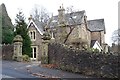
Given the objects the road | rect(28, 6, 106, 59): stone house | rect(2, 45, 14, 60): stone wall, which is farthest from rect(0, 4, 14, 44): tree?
the road

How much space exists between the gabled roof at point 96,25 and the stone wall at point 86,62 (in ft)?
83.0

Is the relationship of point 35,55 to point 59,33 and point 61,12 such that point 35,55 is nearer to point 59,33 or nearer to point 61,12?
point 59,33

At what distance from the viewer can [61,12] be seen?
3412 centimetres

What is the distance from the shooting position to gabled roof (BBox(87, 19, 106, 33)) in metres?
44.6

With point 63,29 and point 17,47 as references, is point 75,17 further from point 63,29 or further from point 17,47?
point 17,47

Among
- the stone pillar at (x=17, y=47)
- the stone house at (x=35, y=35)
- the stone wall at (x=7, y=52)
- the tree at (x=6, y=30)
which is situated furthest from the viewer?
the stone house at (x=35, y=35)

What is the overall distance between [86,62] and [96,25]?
96.7 ft

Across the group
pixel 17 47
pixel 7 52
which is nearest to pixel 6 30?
pixel 7 52

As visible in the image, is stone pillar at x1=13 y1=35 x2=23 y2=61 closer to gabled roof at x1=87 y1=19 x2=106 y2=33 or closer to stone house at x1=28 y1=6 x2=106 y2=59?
stone house at x1=28 y1=6 x2=106 y2=59

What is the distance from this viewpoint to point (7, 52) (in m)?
26.0

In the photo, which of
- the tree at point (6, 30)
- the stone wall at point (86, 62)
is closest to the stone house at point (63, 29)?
the tree at point (6, 30)

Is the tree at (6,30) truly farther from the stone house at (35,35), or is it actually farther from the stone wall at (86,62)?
the stone wall at (86,62)

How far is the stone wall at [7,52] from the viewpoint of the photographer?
83.9ft

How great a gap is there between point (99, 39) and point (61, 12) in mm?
13845
